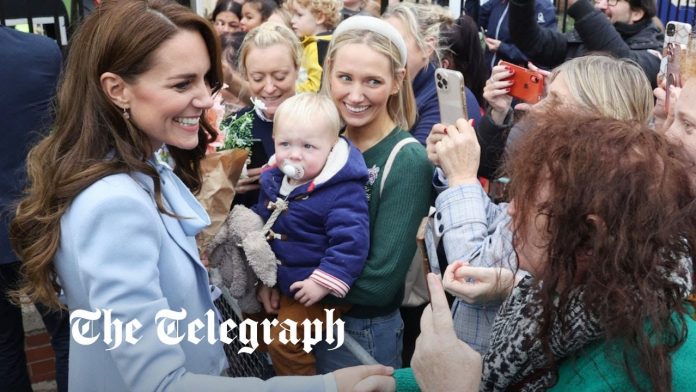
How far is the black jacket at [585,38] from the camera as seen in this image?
14.0ft

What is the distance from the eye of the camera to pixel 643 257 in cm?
133

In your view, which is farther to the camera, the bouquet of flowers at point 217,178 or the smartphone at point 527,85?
the smartphone at point 527,85

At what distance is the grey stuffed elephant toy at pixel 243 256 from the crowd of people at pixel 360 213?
5cm

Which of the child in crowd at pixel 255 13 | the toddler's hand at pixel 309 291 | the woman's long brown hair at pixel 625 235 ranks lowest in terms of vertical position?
the child in crowd at pixel 255 13

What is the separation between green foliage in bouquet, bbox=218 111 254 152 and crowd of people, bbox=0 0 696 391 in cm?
14

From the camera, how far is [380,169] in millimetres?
2650

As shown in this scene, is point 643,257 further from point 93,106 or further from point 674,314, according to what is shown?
point 93,106

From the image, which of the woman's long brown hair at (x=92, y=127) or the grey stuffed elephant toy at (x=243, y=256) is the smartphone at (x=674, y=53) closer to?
the grey stuffed elephant toy at (x=243, y=256)

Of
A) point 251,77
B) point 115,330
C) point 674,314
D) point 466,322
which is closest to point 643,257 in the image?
point 674,314

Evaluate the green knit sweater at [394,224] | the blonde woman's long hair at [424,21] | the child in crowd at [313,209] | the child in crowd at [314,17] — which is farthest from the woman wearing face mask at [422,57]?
the child in crowd at [314,17]

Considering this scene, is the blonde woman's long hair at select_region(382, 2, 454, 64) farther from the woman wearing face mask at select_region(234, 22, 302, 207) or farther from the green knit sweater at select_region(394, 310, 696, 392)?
the green knit sweater at select_region(394, 310, 696, 392)

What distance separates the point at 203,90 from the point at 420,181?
929 millimetres

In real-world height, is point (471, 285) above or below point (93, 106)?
below

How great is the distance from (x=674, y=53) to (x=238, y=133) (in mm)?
1771
